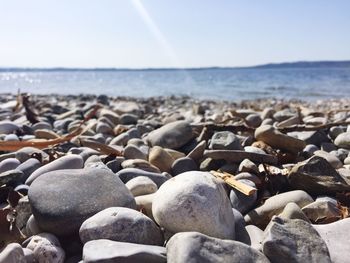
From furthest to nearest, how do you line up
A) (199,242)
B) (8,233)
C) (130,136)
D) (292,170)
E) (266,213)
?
(130,136) → (292,170) → (266,213) → (8,233) → (199,242)

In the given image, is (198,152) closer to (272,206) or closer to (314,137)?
(272,206)

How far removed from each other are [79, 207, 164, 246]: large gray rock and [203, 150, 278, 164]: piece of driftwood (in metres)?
1.13

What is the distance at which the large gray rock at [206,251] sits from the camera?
54.3 inches

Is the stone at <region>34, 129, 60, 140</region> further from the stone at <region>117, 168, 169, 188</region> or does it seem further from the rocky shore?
the stone at <region>117, 168, 169, 188</region>

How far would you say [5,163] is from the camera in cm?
277

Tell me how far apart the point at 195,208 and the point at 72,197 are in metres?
0.59

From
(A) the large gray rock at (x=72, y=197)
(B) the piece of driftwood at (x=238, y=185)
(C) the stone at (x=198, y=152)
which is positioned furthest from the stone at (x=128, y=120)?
(A) the large gray rock at (x=72, y=197)

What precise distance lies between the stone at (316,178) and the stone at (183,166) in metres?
0.73

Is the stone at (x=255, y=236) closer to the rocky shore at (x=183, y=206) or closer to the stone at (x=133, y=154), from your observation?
the rocky shore at (x=183, y=206)

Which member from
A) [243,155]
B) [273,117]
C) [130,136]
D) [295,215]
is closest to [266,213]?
[295,215]

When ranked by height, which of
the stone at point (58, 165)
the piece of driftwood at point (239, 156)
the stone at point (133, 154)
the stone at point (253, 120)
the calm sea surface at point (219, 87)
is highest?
the stone at point (58, 165)

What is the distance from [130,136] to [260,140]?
145 centimetres

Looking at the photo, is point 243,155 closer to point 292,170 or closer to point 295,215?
point 292,170

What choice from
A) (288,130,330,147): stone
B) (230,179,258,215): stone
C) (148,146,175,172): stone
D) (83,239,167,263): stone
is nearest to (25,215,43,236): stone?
(83,239,167,263): stone
